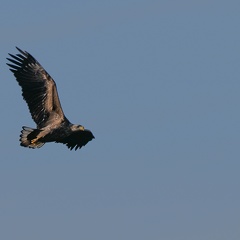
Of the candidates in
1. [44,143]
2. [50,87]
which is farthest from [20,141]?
[50,87]

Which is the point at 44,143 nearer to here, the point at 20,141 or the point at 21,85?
the point at 20,141

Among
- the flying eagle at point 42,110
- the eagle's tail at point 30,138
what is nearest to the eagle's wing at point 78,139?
the flying eagle at point 42,110

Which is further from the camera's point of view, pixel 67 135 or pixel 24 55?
pixel 24 55

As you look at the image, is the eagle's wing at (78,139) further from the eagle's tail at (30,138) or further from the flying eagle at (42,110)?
the eagle's tail at (30,138)

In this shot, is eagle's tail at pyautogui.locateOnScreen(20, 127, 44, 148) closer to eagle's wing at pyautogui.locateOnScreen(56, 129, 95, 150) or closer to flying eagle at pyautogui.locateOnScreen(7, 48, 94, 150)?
flying eagle at pyautogui.locateOnScreen(7, 48, 94, 150)

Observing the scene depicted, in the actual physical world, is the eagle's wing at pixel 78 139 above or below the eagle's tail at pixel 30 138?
above

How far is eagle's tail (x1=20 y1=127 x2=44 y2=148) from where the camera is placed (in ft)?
56.8

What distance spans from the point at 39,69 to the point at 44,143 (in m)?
2.53

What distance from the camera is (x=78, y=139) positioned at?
61.3 ft

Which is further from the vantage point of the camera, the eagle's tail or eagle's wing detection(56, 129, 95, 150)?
eagle's wing detection(56, 129, 95, 150)

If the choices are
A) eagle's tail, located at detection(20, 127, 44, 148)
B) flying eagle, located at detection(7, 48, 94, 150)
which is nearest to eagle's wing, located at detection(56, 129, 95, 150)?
flying eagle, located at detection(7, 48, 94, 150)

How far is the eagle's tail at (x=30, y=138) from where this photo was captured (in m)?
17.3

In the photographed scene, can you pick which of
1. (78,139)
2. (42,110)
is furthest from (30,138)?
(78,139)

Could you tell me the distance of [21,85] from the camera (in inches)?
717
